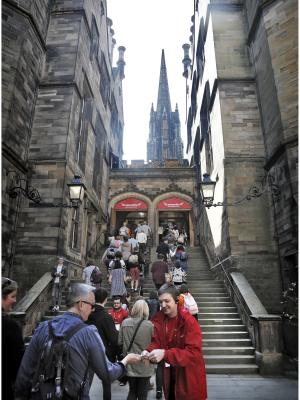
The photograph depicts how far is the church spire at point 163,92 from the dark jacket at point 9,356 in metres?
66.6

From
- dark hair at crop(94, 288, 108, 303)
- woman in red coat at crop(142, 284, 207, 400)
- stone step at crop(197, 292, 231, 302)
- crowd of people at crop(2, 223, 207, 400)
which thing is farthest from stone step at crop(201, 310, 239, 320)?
woman in red coat at crop(142, 284, 207, 400)

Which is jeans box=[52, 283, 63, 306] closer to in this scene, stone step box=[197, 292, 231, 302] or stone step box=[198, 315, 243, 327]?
stone step box=[198, 315, 243, 327]

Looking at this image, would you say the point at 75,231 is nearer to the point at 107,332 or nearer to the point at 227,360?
the point at 227,360

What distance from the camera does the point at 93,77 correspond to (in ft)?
55.8

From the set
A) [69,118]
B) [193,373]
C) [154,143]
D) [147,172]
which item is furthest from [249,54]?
[154,143]

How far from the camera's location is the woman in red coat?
8.84 feet

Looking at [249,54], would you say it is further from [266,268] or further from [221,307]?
[221,307]

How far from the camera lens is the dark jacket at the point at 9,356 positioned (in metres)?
2.51

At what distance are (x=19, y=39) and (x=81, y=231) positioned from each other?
7998mm

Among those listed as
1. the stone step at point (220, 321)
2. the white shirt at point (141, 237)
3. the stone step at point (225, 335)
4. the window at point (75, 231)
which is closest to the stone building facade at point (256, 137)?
the stone step at point (220, 321)

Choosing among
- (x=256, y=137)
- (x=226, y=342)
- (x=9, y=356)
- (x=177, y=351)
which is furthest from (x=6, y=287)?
(x=256, y=137)

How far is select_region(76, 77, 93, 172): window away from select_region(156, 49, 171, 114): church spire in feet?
171

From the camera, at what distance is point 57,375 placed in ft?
7.32

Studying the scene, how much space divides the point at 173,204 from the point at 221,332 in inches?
521
